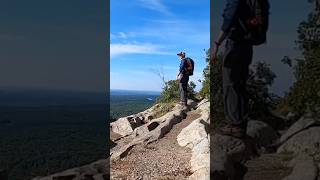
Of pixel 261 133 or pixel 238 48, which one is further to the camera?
pixel 261 133

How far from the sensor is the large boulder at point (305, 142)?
5.61 m

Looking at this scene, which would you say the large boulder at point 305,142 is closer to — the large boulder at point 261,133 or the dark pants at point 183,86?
the large boulder at point 261,133

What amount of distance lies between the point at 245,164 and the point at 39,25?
8.62 ft

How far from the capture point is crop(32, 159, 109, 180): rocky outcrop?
594 centimetres

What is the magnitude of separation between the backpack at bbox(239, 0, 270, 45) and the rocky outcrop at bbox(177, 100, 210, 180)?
1575 millimetres

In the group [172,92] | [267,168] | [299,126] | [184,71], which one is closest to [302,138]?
[299,126]

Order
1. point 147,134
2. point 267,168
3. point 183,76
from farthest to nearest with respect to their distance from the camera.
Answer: point 183,76
point 147,134
point 267,168

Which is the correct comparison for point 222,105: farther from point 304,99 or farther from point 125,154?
point 125,154

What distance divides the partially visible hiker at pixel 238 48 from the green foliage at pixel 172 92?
8600 millimetres

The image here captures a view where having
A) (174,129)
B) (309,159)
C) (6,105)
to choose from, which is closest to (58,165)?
(6,105)

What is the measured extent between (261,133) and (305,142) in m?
0.47

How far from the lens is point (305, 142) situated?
5688mm

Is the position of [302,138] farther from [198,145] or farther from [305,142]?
[198,145]

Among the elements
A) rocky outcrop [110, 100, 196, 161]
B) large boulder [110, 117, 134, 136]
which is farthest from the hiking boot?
large boulder [110, 117, 134, 136]
